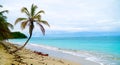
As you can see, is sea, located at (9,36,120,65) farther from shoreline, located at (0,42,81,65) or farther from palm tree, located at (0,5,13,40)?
palm tree, located at (0,5,13,40)

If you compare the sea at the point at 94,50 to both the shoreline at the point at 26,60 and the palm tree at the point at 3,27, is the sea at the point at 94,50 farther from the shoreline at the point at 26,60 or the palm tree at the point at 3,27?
the palm tree at the point at 3,27

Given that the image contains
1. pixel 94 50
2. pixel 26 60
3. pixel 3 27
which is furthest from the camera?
pixel 94 50

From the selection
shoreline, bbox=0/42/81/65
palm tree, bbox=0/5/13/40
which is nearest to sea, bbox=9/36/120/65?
shoreline, bbox=0/42/81/65

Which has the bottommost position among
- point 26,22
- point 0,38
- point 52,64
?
point 52,64

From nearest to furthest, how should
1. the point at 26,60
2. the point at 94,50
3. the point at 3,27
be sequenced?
the point at 26,60
the point at 3,27
the point at 94,50

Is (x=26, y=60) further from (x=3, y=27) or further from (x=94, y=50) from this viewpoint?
(x=94, y=50)

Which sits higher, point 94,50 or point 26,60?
point 26,60

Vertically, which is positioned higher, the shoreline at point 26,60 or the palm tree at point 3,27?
the palm tree at point 3,27

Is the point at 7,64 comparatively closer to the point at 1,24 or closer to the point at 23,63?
the point at 23,63

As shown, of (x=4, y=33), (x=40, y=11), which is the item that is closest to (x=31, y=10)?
(x=40, y=11)

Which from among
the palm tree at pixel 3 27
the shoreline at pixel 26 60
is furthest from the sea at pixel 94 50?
the palm tree at pixel 3 27

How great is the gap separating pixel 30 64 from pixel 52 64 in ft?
7.88

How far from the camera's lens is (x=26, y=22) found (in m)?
27.3

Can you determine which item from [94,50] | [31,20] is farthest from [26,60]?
[94,50]
